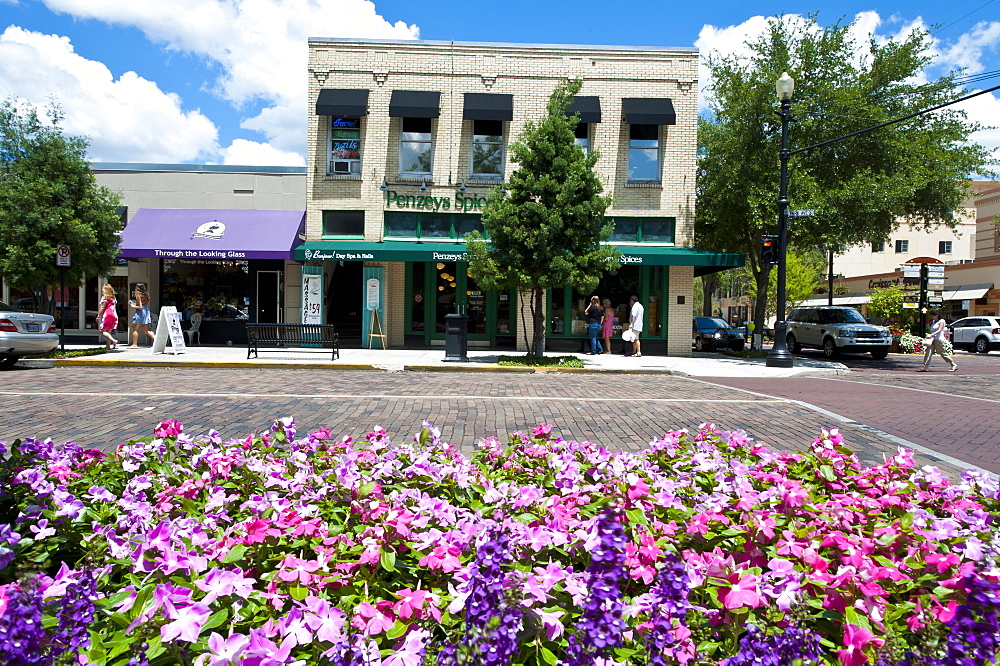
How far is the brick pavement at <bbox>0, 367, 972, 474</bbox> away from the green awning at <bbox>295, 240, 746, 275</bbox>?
7316 millimetres

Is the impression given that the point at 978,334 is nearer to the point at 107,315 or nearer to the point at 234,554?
the point at 107,315

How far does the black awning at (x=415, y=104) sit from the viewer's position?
70.7ft

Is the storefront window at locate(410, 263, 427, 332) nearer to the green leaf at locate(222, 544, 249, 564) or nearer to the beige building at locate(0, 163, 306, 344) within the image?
the beige building at locate(0, 163, 306, 344)

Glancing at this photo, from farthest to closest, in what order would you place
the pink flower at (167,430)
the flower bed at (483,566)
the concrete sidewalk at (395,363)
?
1. the concrete sidewalk at (395,363)
2. the pink flower at (167,430)
3. the flower bed at (483,566)

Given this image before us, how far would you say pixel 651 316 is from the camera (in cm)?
2286

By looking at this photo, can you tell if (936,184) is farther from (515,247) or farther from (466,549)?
(466,549)

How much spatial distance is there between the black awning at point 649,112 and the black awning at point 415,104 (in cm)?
635

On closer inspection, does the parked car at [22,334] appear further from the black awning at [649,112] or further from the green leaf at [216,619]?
the black awning at [649,112]

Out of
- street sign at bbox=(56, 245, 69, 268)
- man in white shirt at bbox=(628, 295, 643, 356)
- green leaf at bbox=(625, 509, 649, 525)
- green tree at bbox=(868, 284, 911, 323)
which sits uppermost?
street sign at bbox=(56, 245, 69, 268)

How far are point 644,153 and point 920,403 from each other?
45.5 feet

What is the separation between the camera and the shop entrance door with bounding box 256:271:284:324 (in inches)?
922

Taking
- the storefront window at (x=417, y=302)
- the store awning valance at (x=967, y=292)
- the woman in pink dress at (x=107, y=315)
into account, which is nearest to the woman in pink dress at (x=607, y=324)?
the storefront window at (x=417, y=302)

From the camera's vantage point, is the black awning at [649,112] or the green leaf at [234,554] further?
the black awning at [649,112]

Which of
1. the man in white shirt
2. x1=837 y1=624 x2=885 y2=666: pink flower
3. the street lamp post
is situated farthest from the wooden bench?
x1=837 y1=624 x2=885 y2=666: pink flower
